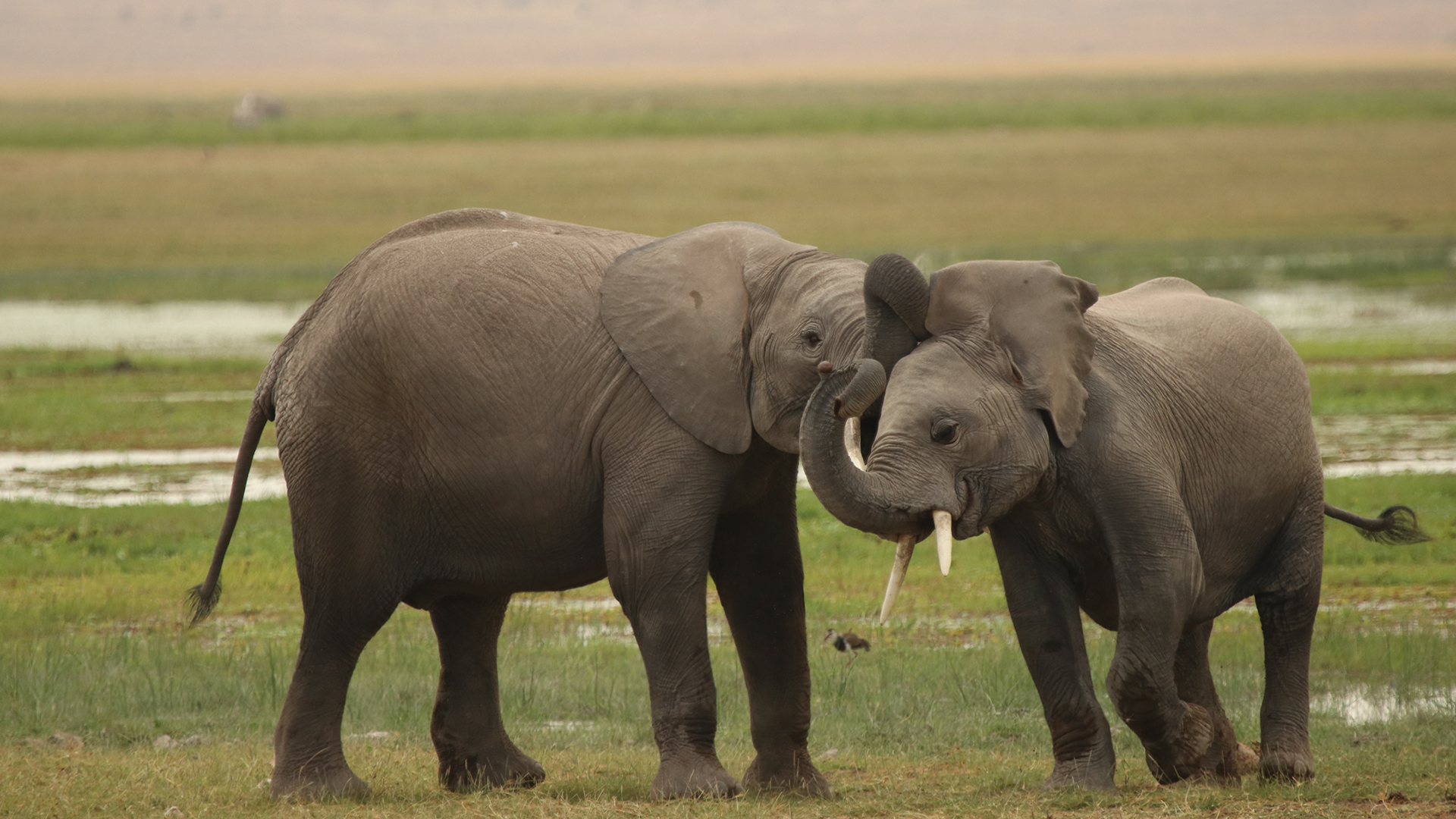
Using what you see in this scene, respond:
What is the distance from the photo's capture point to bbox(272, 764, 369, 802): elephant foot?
7.42 m

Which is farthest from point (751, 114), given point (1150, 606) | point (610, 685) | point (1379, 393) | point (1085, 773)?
point (1150, 606)

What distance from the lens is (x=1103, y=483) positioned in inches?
265

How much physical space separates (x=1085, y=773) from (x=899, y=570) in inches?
51.6

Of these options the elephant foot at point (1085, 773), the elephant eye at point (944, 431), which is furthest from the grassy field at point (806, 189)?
the elephant eye at point (944, 431)

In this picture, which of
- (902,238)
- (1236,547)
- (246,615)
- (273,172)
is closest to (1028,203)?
(902,238)

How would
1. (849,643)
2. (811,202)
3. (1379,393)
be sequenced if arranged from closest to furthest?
1. (849,643)
2. (1379,393)
3. (811,202)

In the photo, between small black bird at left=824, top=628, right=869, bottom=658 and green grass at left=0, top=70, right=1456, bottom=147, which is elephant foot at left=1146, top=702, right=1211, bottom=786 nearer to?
small black bird at left=824, top=628, right=869, bottom=658

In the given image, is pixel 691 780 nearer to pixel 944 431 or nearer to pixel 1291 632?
pixel 944 431

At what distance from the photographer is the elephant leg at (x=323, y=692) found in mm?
7500

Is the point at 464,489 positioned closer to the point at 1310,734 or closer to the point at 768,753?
the point at 768,753

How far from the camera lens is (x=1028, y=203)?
4338cm

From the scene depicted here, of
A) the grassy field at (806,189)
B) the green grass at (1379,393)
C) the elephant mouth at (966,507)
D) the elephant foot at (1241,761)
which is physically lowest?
the grassy field at (806,189)

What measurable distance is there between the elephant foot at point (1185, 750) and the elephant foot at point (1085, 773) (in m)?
0.22

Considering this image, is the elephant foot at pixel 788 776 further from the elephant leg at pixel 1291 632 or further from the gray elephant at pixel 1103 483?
the elephant leg at pixel 1291 632
